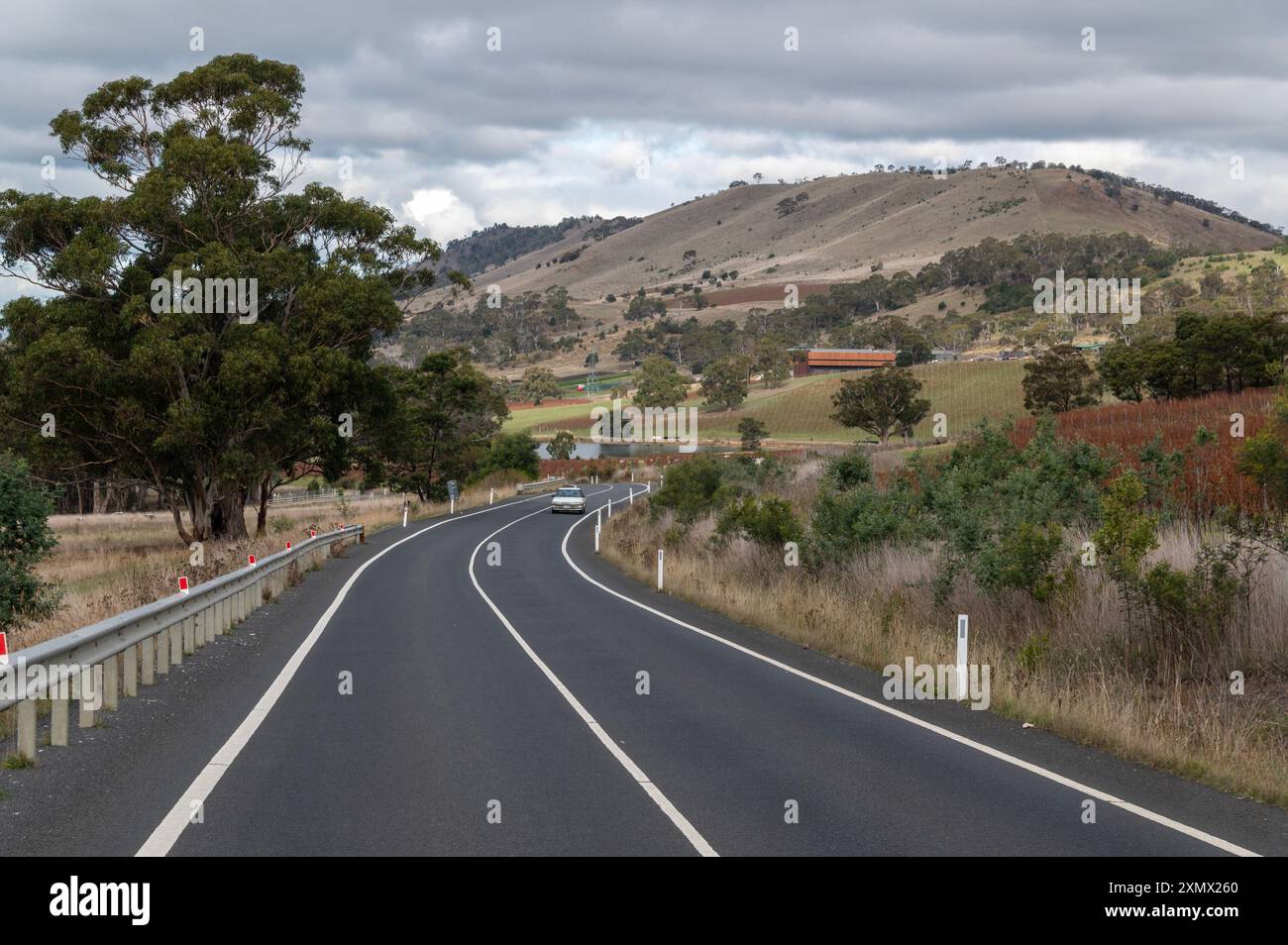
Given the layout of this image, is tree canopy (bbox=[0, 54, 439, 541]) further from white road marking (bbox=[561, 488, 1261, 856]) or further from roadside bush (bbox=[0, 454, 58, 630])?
white road marking (bbox=[561, 488, 1261, 856])

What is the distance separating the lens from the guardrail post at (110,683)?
11047mm

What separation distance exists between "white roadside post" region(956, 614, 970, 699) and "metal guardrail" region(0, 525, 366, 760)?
8222 millimetres

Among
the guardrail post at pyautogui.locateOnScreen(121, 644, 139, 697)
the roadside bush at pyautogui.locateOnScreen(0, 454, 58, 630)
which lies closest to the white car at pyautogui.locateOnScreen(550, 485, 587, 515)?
the roadside bush at pyautogui.locateOnScreen(0, 454, 58, 630)

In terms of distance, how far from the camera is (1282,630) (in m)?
11.6

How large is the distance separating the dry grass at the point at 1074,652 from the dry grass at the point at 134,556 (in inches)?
375

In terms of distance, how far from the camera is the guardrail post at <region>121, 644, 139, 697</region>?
11844 millimetres

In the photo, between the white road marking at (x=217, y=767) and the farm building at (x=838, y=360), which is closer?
the white road marking at (x=217, y=767)

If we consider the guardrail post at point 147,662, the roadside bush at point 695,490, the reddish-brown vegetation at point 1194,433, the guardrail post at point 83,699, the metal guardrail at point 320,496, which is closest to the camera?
the guardrail post at point 83,699

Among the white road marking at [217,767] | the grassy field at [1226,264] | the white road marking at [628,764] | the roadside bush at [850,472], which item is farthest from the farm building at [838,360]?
the white road marking at [217,767]

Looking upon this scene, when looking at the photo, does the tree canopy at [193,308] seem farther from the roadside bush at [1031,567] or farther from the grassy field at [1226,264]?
the grassy field at [1226,264]

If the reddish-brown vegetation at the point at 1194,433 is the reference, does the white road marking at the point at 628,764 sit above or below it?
below
